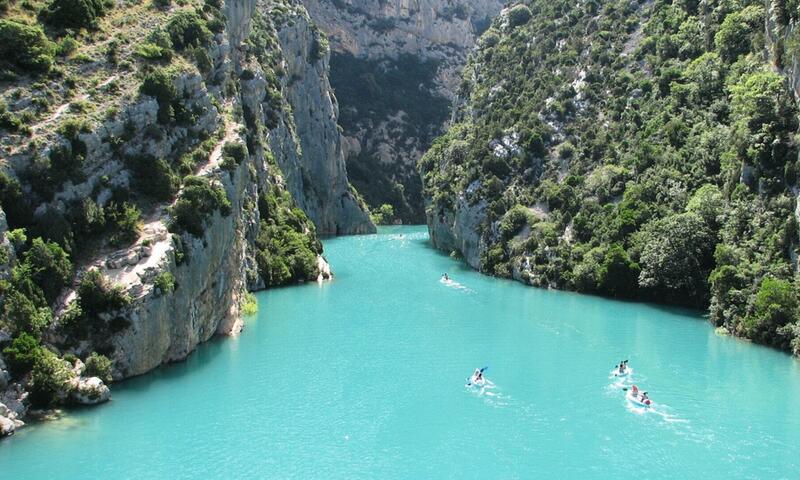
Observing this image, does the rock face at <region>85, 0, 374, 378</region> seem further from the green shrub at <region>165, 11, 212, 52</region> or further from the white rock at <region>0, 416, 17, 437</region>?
the white rock at <region>0, 416, 17, 437</region>

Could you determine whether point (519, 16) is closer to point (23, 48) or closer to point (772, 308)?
point (772, 308)

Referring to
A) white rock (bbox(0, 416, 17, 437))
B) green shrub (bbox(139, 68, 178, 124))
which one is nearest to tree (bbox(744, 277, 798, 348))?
green shrub (bbox(139, 68, 178, 124))

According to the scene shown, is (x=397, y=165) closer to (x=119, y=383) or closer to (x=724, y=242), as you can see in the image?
(x=724, y=242)

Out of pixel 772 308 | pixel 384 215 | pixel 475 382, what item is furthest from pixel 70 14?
pixel 384 215

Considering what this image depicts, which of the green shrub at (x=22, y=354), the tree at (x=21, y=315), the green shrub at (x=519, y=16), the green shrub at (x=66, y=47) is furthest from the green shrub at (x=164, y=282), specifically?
the green shrub at (x=519, y=16)

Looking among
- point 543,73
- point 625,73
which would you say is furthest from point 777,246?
point 543,73
